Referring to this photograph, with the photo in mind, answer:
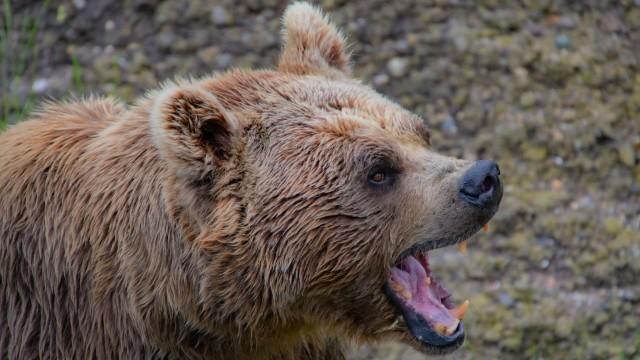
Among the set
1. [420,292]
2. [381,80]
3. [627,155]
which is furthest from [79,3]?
[420,292]

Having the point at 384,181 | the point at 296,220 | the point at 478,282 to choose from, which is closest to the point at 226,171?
the point at 296,220

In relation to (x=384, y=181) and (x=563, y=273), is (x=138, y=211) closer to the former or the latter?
(x=384, y=181)

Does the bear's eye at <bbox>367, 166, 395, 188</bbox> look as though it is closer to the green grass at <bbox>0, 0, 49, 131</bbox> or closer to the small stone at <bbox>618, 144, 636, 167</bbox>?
the small stone at <bbox>618, 144, 636, 167</bbox>

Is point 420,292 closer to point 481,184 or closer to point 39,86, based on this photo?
point 481,184

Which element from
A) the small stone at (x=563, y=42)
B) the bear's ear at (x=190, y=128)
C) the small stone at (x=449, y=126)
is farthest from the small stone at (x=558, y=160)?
the bear's ear at (x=190, y=128)

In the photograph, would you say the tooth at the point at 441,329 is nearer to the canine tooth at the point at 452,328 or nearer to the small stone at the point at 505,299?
the canine tooth at the point at 452,328

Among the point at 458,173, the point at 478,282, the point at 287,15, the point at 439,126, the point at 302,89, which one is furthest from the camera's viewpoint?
the point at 439,126

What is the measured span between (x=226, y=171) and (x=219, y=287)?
0.44m

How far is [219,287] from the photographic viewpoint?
441cm

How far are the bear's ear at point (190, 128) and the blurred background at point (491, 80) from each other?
2594mm

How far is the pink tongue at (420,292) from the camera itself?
460 cm

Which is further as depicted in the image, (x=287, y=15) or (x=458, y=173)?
(x=287, y=15)

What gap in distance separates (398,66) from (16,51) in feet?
7.91

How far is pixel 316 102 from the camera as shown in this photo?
15.3ft
